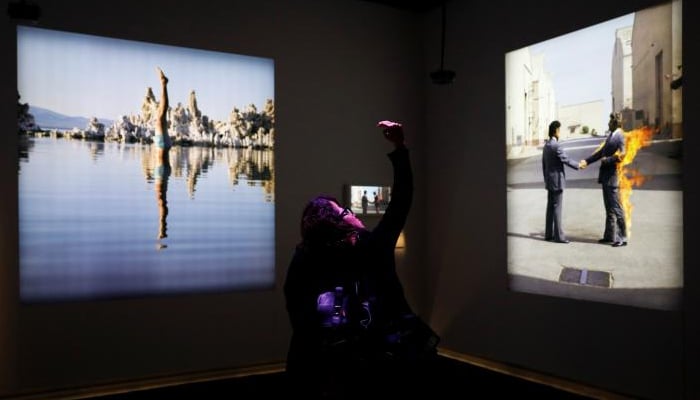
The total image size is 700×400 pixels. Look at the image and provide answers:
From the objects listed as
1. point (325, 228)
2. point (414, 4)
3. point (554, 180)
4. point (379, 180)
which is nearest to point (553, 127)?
point (554, 180)

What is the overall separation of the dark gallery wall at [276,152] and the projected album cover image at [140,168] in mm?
103

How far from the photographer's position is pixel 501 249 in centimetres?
579

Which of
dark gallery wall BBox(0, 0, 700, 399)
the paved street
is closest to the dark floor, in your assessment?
dark gallery wall BBox(0, 0, 700, 399)

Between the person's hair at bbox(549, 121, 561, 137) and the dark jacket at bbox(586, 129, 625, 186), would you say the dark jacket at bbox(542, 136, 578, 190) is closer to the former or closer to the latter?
the person's hair at bbox(549, 121, 561, 137)

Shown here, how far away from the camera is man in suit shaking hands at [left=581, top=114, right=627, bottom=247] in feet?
15.1

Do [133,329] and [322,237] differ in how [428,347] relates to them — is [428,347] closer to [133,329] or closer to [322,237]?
[322,237]

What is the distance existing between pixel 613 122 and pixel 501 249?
169cm

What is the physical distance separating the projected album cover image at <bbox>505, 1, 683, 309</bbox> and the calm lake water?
251 cm

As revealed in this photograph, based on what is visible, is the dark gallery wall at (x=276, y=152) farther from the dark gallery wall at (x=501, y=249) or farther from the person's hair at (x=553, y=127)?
the person's hair at (x=553, y=127)

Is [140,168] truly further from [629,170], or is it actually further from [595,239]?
[629,170]

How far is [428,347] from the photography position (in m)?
1.58

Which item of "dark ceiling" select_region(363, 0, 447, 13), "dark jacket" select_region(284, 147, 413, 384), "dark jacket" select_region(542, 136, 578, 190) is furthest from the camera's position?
"dark ceiling" select_region(363, 0, 447, 13)

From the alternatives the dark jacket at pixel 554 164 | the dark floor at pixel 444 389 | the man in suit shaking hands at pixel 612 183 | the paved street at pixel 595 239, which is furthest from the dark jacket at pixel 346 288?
the dark jacket at pixel 554 164

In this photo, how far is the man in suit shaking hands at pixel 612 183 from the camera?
4.61m
